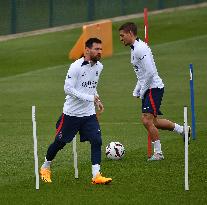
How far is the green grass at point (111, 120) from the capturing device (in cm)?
1639

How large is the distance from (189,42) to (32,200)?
91.6ft

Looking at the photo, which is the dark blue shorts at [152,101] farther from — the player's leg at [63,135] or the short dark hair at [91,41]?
the short dark hair at [91,41]

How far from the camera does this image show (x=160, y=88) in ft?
64.5

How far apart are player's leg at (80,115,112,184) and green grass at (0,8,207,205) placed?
0.16m

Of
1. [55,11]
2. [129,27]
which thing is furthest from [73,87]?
[55,11]

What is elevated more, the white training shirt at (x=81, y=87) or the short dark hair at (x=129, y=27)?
the short dark hair at (x=129, y=27)

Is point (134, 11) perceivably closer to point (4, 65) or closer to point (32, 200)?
point (4, 65)

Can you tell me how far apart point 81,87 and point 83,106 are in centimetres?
32

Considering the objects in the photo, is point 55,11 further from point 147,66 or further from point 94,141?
point 94,141

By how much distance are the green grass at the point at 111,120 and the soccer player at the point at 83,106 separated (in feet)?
1.65

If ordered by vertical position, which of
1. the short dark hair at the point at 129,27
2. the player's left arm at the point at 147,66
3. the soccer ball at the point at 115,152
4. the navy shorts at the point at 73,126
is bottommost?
the soccer ball at the point at 115,152

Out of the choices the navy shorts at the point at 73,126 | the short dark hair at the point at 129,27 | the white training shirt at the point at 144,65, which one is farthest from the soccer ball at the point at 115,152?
the navy shorts at the point at 73,126

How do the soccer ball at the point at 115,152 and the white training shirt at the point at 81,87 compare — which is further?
the soccer ball at the point at 115,152

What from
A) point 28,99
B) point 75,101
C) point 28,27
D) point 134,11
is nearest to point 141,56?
point 75,101
